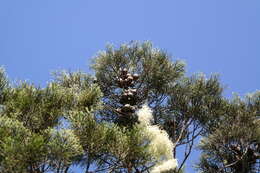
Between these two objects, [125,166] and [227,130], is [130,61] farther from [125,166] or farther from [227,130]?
[125,166]

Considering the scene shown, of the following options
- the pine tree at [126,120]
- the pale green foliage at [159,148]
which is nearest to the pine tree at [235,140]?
the pine tree at [126,120]

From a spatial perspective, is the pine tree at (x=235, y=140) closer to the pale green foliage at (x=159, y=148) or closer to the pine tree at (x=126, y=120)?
the pine tree at (x=126, y=120)

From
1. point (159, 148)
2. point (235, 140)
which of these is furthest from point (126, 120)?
point (235, 140)

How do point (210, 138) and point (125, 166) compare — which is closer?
point (125, 166)

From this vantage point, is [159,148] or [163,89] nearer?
[159,148]

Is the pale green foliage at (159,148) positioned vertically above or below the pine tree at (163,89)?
below

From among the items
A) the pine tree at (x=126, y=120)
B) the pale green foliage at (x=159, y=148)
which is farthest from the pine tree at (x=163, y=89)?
the pale green foliage at (x=159, y=148)

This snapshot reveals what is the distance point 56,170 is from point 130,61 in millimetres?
3997

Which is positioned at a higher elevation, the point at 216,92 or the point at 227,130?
the point at 216,92

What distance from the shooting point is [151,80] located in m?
8.94

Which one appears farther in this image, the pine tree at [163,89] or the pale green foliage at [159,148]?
the pine tree at [163,89]

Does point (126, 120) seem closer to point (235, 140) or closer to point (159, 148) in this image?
point (159, 148)

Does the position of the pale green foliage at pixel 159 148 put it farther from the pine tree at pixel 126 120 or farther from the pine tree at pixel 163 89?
the pine tree at pixel 163 89

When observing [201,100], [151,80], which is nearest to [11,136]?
[151,80]
